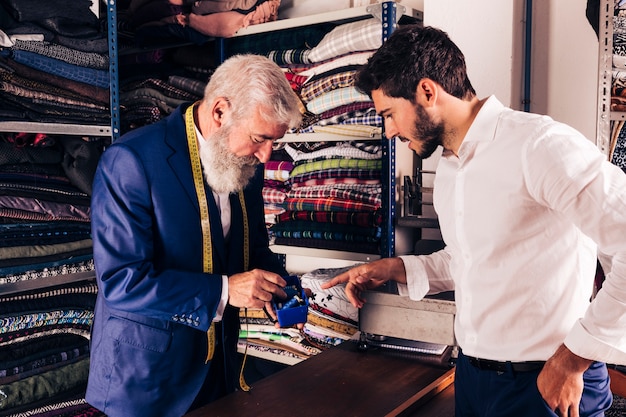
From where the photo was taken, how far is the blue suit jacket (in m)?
1.60

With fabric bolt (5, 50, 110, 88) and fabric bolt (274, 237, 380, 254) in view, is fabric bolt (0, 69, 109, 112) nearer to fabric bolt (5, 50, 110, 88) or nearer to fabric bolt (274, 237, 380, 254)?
fabric bolt (5, 50, 110, 88)

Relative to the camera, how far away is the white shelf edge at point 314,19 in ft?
8.05

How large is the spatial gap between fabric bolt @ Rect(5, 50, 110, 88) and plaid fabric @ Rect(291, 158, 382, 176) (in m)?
0.93

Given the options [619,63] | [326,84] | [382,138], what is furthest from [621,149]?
[326,84]

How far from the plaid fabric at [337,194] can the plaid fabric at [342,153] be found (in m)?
0.16

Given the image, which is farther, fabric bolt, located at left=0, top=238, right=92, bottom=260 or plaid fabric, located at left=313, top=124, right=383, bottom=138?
plaid fabric, located at left=313, top=124, right=383, bottom=138

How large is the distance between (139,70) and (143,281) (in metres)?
1.99

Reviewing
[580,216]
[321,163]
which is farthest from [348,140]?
[580,216]

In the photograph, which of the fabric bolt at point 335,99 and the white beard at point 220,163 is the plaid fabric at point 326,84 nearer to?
the fabric bolt at point 335,99

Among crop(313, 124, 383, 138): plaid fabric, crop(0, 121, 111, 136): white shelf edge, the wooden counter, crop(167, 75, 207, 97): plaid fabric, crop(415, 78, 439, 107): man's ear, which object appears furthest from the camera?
crop(167, 75, 207, 97): plaid fabric

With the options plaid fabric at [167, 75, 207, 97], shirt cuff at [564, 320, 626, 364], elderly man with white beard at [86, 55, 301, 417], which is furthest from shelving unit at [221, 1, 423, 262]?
shirt cuff at [564, 320, 626, 364]

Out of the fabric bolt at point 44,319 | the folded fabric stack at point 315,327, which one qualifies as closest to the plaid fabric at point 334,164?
the folded fabric stack at point 315,327

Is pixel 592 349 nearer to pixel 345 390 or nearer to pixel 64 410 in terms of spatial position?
pixel 345 390

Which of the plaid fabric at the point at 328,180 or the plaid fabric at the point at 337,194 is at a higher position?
the plaid fabric at the point at 328,180
